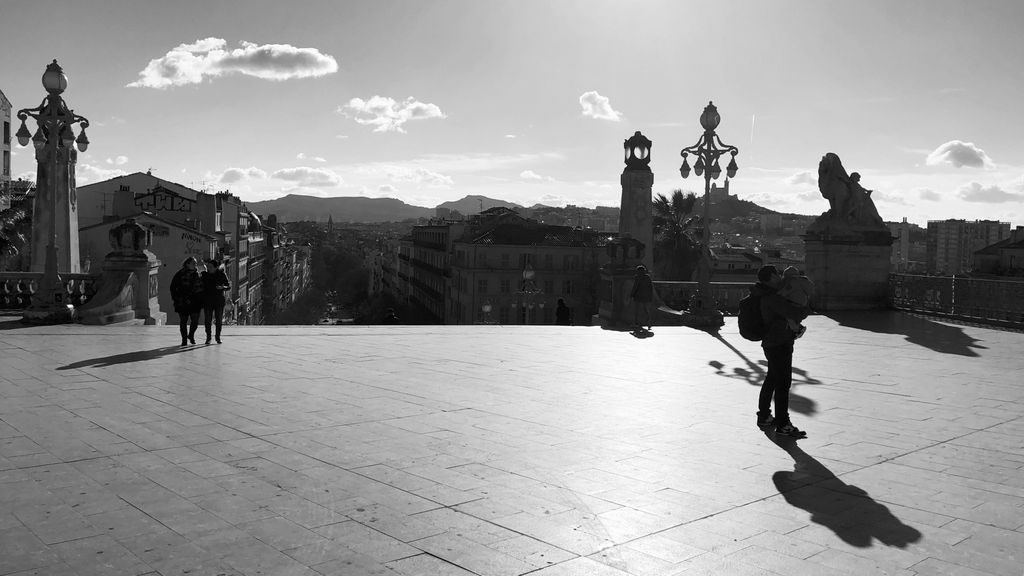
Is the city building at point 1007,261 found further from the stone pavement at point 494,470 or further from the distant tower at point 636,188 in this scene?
the stone pavement at point 494,470

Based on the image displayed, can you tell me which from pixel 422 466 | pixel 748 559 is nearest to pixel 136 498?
pixel 422 466

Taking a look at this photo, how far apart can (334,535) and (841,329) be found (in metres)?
15.2

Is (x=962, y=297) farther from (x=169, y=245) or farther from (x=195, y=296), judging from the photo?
(x=169, y=245)

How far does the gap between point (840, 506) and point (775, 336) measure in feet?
8.50

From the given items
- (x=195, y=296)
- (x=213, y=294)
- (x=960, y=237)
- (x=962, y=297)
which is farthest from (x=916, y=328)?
(x=960, y=237)

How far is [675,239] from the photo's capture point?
49625 mm

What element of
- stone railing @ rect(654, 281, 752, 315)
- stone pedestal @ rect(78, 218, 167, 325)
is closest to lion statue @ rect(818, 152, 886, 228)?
stone railing @ rect(654, 281, 752, 315)

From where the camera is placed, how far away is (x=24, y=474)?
5621 millimetres

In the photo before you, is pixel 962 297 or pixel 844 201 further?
pixel 844 201

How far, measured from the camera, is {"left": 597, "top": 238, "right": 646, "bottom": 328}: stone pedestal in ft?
65.2

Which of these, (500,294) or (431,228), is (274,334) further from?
(431,228)

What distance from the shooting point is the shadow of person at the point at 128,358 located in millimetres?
10844

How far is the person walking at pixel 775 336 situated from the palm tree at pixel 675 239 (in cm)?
4164

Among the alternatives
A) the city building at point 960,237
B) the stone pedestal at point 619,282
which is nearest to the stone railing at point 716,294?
the stone pedestal at point 619,282
